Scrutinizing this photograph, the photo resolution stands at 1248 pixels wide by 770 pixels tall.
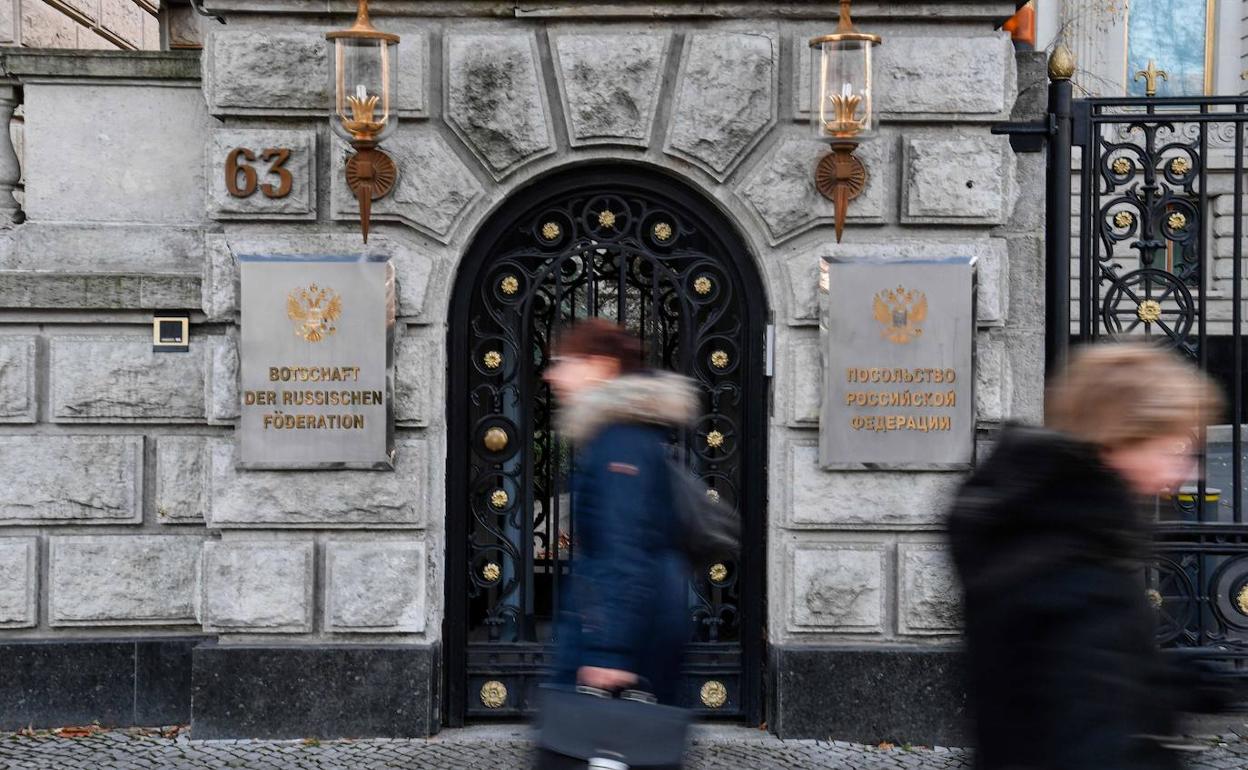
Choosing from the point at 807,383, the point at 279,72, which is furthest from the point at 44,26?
the point at 807,383

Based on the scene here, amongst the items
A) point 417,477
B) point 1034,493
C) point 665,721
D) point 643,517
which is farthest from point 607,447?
point 417,477

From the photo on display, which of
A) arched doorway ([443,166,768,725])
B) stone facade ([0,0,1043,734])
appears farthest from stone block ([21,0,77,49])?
arched doorway ([443,166,768,725])

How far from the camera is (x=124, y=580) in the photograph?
6891 millimetres

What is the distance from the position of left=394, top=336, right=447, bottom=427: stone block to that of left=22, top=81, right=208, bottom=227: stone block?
1.36 m

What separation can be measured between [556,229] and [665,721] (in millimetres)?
3531

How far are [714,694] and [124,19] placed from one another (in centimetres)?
852

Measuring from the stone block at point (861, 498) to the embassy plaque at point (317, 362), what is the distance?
2023 millimetres

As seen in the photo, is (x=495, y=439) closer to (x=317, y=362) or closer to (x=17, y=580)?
(x=317, y=362)

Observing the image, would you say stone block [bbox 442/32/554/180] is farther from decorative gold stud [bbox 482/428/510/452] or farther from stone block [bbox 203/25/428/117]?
decorative gold stud [bbox 482/428/510/452]

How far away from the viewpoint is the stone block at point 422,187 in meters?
6.63

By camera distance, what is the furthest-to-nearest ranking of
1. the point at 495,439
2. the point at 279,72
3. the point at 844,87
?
the point at 495,439
the point at 279,72
the point at 844,87

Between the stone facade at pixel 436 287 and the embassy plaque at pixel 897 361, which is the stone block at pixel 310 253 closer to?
the stone facade at pixel 436 287

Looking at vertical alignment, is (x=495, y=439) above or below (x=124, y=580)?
above

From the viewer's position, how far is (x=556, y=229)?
688 centimetres
